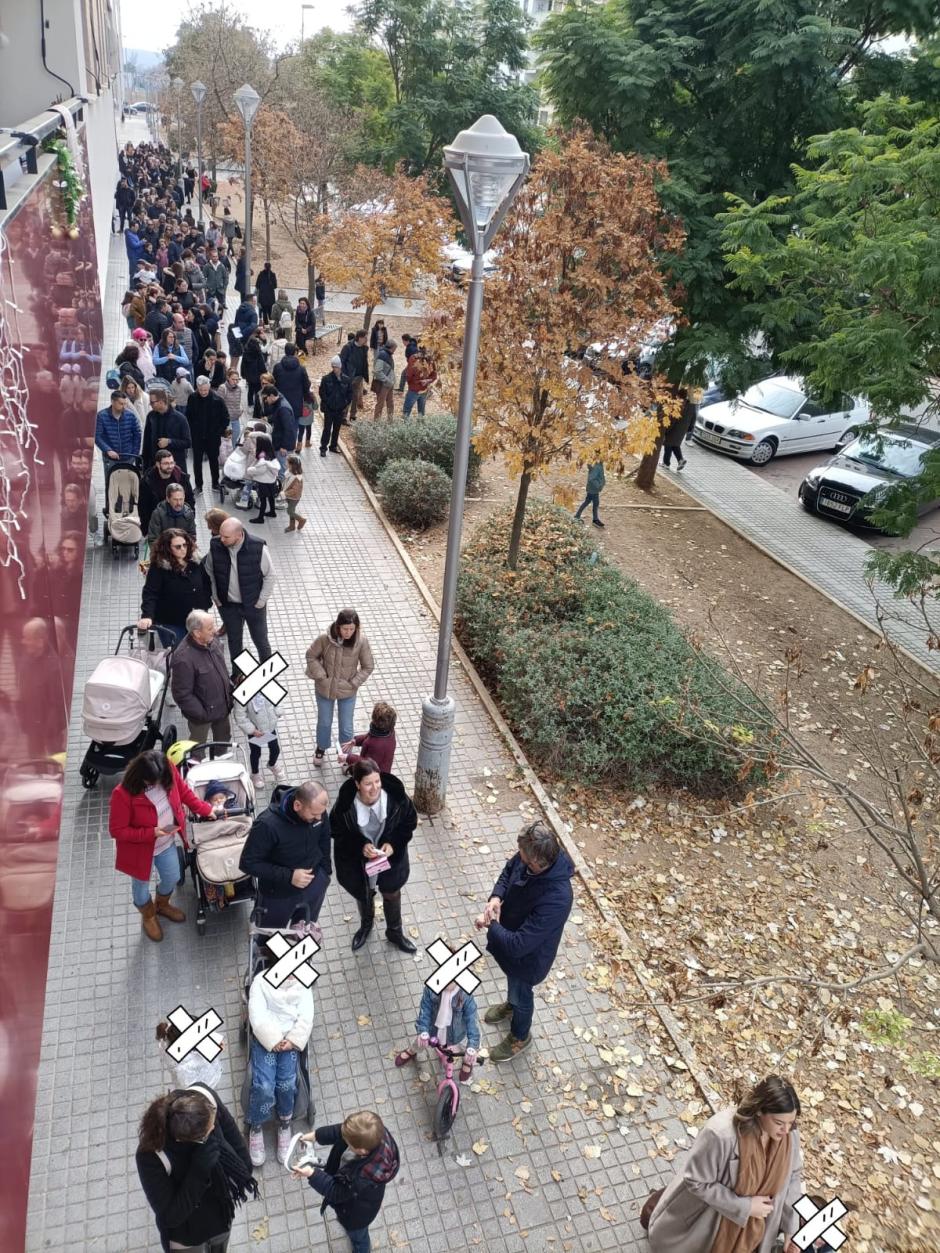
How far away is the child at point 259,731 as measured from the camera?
7332 millimetres

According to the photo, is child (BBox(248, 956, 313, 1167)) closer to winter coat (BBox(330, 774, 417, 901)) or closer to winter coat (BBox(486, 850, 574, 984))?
winter coat (BBox(330, 774, 417, 901))

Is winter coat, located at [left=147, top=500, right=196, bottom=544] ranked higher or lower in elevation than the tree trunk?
higher

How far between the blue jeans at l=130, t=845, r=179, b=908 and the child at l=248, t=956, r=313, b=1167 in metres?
1.33

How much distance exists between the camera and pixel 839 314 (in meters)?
10.7

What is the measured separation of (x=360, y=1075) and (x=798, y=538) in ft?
44.3

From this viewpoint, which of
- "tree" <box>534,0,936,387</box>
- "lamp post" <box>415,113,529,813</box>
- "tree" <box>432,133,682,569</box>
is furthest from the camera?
"tree" <box>534,0,936,387</box>

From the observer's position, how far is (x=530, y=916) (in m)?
5.29

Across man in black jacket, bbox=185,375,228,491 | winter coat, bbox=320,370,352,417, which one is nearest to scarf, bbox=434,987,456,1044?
man in black jacket, bbox=185,375,228,491

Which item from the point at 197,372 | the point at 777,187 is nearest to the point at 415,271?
the point at 197,372

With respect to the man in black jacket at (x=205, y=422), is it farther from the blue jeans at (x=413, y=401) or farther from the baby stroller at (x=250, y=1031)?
the baby stroller at (x=250, y=1031)

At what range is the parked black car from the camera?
17.3 meters

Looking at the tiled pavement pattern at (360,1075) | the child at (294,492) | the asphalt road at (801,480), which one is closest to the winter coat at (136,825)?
the tiled pavement pattern at (360,1075)

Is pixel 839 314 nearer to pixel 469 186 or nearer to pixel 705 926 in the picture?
pixel 469 186

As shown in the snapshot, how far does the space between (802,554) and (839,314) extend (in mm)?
5932
